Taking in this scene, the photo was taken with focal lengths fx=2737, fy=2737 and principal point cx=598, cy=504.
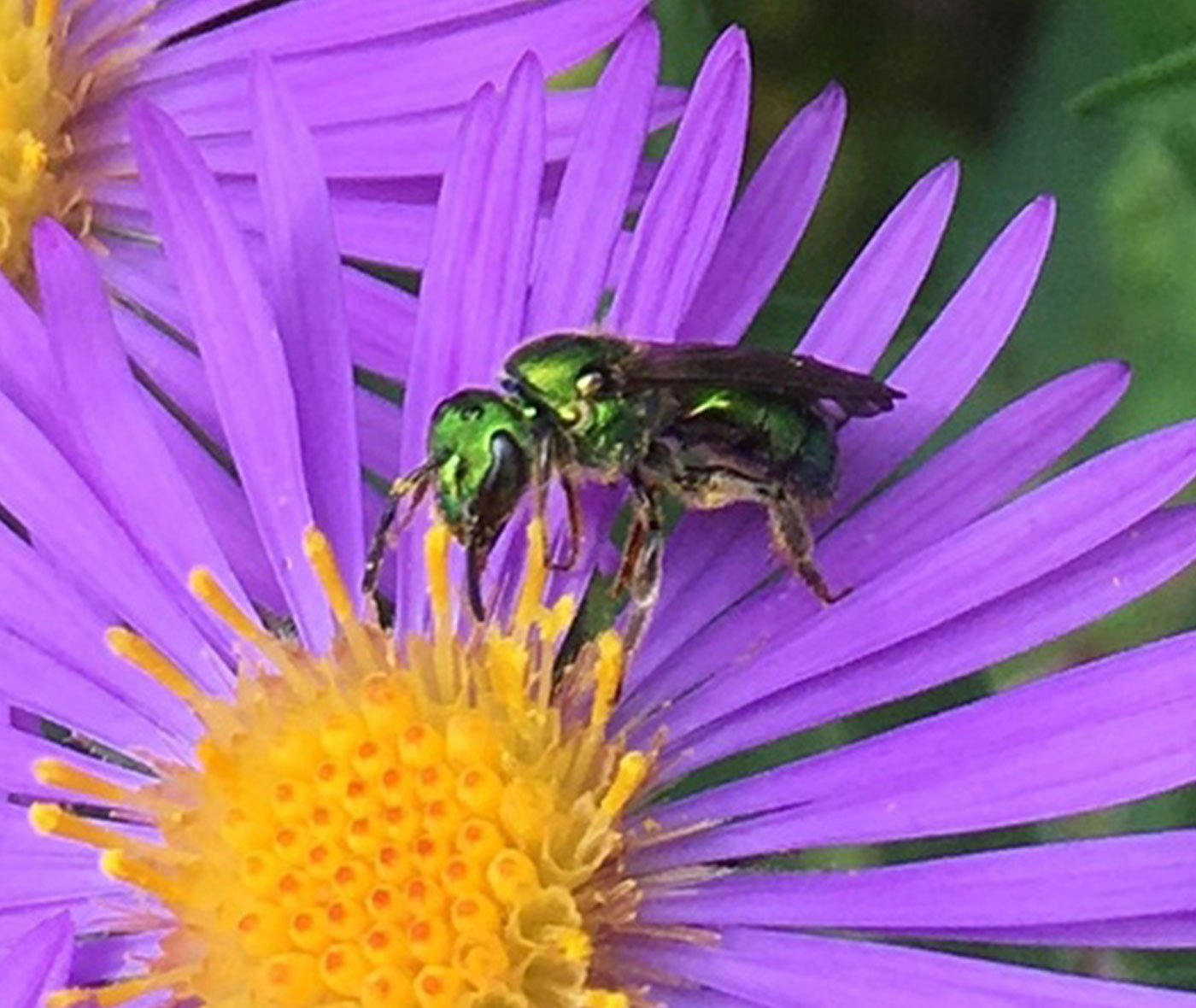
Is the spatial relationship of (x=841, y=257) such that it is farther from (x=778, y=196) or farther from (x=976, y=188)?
(x=778, y=196)

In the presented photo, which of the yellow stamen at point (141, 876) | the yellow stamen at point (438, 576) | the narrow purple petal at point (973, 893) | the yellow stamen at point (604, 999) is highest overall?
the yellow stamen at point (438, 576)

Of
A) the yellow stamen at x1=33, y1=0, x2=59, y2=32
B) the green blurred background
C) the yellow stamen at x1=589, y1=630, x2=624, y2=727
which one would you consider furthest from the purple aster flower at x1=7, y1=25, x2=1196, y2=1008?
the yellow stamen at x1=33, y1=0, x2=59, y2=32

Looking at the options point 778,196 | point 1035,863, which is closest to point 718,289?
point 778,196

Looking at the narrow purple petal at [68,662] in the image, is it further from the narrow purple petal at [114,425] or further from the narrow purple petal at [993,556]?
the narrow purple petal at [993,556]

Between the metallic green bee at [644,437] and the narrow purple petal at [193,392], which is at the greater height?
the narrow purple petal at [193,392]

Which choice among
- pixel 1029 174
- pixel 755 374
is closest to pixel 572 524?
pixel 755 374

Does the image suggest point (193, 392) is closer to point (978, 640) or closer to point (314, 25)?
point (314, 25)

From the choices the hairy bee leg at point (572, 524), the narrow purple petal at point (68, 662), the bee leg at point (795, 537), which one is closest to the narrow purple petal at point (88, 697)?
the narrow purple petal at point (68, 662)
